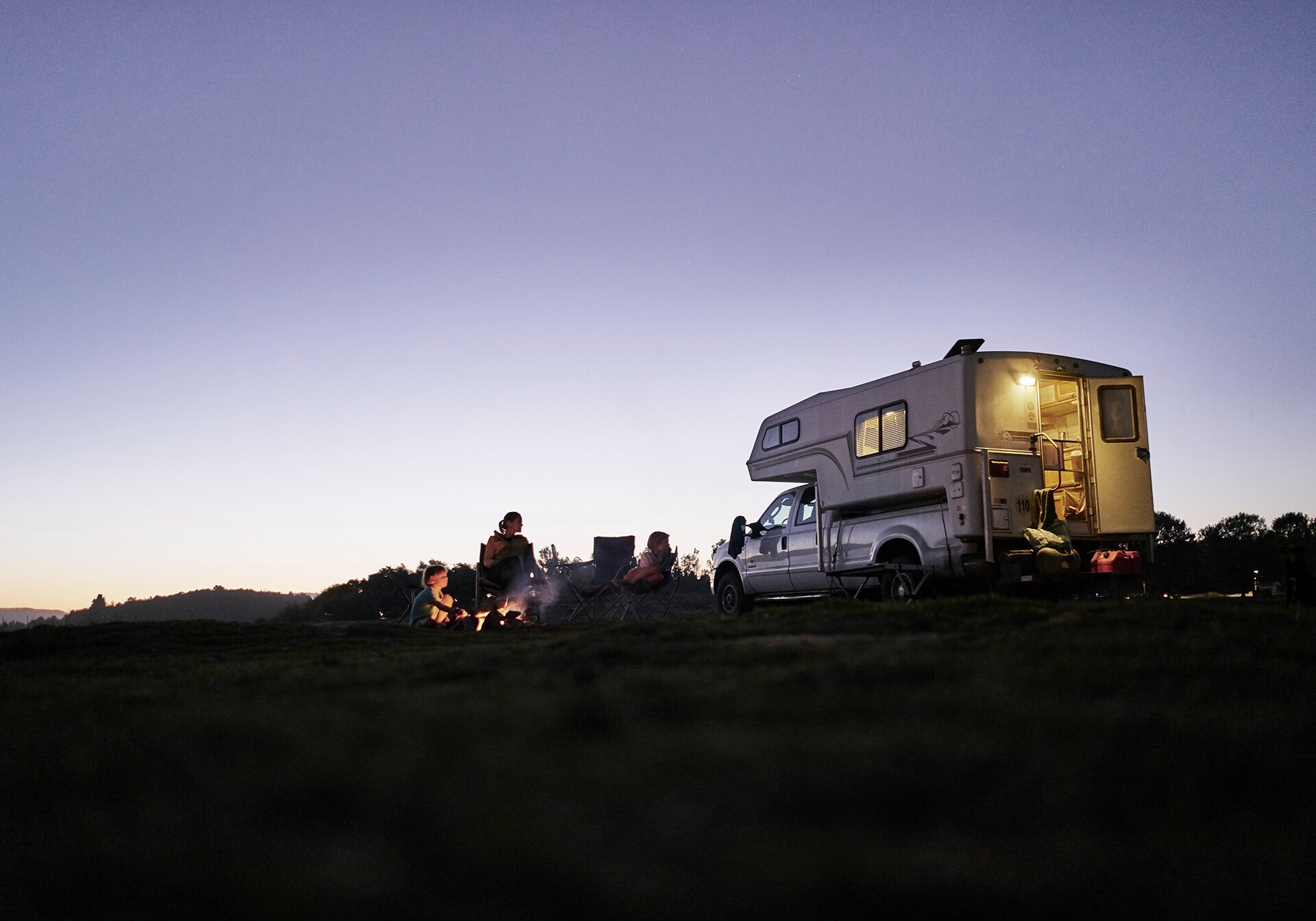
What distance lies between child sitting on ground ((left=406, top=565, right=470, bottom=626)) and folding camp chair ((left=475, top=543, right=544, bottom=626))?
847 millimetres

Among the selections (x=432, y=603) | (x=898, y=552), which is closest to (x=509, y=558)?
(x=432, y=603)

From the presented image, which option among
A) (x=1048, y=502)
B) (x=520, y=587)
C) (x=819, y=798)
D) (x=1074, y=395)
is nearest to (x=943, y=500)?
(x=1048, y=502)

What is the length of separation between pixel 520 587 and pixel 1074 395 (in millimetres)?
7027

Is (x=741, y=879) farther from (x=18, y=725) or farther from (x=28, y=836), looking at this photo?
(x=18, y=725)

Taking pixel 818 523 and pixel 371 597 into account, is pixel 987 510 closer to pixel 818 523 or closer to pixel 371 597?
pixel 818 523

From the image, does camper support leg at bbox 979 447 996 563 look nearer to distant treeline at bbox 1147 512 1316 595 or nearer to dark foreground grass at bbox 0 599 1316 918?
dark foreground grass at bbox 0 599 1316 918

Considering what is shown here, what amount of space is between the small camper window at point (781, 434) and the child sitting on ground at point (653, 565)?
2.74 meters

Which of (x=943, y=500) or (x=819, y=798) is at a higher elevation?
(x=943, y=500)

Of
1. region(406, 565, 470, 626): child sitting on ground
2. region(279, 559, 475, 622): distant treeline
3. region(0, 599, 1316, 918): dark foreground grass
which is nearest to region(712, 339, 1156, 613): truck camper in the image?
region(406, 565, 470, 626): child sitting on ground

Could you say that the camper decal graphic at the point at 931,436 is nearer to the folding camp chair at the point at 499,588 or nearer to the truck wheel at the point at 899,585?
the truck wheel at the point at 899,585

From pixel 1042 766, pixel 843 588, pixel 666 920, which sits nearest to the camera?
pixel 666 920

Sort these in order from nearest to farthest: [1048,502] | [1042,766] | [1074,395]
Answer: [1042,766], [1048,502], [1074,395]

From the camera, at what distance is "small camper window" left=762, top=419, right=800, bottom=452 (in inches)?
445

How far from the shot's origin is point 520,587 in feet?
37.0
